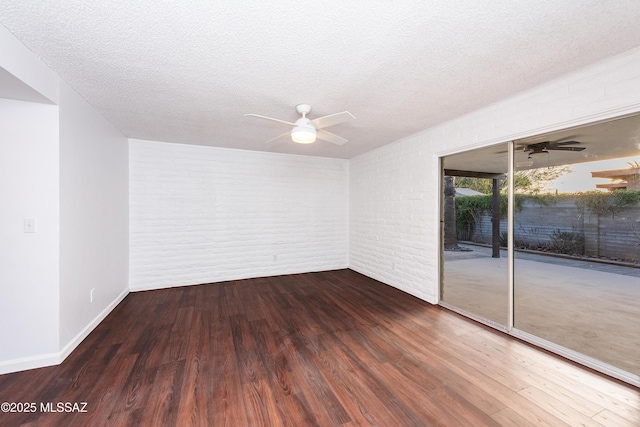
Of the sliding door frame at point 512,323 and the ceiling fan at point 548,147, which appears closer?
the sliding door frame at point 512,323

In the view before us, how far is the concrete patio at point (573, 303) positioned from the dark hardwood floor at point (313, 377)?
36cm

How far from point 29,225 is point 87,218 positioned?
0.60 m

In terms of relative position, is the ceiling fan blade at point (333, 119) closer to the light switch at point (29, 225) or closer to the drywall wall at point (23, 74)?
the drywall wall at point (23, 74)

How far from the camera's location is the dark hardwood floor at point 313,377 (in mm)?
1524

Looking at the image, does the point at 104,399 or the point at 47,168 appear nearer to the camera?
the point at 104,399

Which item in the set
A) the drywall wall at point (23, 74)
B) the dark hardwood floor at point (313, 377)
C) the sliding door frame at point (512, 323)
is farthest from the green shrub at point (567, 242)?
the drywall wall at point (23, 74)

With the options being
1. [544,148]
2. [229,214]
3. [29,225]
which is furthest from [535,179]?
[29,225]

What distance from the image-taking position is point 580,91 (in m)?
2.01

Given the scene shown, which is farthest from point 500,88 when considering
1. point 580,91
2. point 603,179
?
point 603,179

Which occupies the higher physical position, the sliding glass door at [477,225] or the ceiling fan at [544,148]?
the ceiling fan at [544,148]

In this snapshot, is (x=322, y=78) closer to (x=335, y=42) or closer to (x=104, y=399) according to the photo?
(x=335, y=42)

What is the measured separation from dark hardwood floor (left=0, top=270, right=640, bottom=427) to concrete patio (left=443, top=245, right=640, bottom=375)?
0.36 m

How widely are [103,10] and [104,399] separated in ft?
7.95

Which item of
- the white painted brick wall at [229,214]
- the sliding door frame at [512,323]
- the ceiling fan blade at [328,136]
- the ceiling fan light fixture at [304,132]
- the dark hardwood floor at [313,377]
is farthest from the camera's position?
the white painted brick wall at [229,214]
